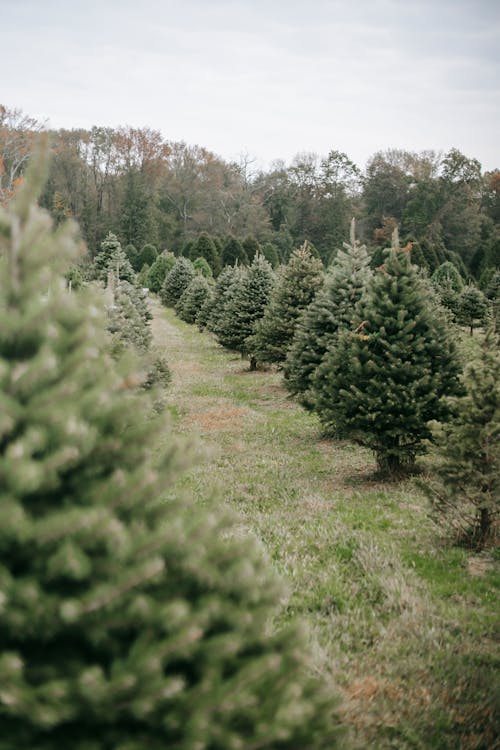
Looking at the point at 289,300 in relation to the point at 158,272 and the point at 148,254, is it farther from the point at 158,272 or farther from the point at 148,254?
the point at 148,254

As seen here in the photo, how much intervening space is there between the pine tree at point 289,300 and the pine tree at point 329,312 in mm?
→ 2848

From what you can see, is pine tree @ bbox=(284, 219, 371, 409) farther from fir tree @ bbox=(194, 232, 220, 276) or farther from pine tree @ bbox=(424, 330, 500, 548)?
fir tree @ bbox=(194, 232, 220, 276)

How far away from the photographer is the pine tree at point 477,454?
6.47 metres

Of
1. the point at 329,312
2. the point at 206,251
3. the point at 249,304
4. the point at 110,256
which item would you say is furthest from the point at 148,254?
the point at 329,312

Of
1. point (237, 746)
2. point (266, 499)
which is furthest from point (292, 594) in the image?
point (237, 746)

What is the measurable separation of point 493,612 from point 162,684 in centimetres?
437

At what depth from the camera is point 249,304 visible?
68.5ft

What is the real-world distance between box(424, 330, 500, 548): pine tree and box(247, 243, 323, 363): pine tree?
361 inches

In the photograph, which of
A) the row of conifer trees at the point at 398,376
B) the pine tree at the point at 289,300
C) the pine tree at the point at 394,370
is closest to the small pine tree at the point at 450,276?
the pine tree at the point at 289,300

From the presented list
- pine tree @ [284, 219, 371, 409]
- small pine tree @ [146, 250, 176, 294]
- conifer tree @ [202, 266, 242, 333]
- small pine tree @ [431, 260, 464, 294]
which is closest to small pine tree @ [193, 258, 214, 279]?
small pine tree @ [146, 250, 176, 294]

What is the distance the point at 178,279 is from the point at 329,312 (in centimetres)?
2983

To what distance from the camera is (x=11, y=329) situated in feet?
7.19

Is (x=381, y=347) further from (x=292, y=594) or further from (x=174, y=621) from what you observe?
(x=174, y=621)

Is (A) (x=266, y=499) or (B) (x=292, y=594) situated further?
(A) (x=266, y=499)
